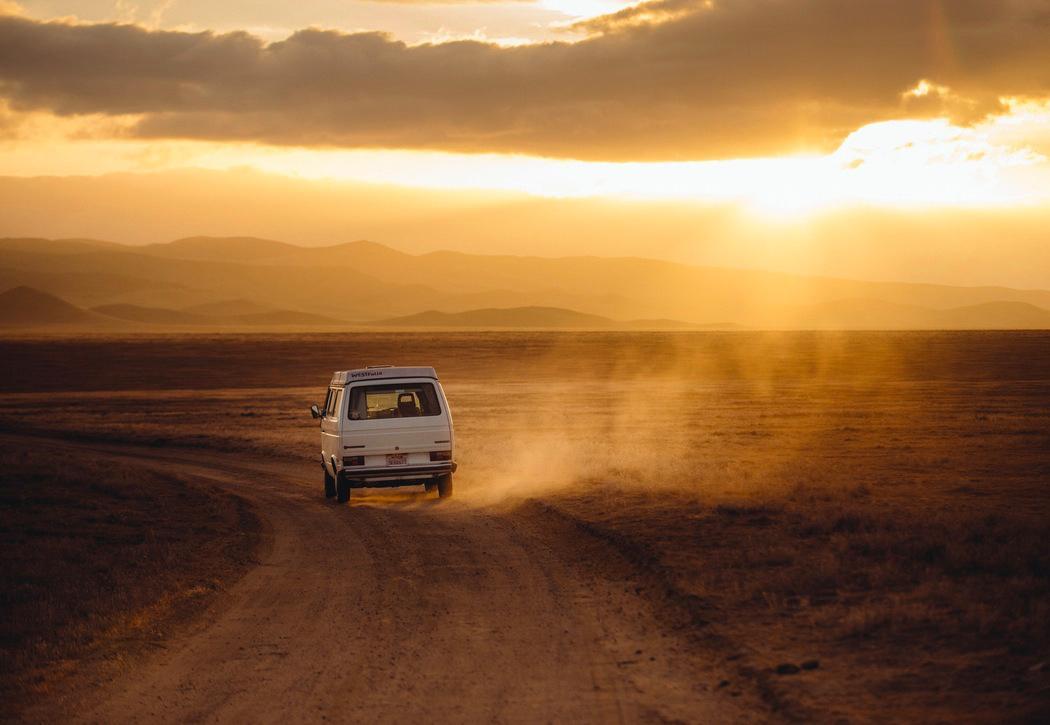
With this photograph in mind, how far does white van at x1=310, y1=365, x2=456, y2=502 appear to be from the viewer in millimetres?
19844

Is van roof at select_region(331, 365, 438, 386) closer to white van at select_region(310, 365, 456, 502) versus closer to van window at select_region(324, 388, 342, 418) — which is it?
white van at select_region(310, 365, 456, 502)

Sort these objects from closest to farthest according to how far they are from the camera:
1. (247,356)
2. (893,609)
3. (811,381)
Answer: (893,609), (811,381), (247,356)

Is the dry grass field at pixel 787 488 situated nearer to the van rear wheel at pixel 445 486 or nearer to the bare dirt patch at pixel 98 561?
the van rear wheel at pixel 445 486

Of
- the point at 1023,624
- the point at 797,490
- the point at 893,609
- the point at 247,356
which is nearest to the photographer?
the point at 1023,624

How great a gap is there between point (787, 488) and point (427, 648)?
442 inches

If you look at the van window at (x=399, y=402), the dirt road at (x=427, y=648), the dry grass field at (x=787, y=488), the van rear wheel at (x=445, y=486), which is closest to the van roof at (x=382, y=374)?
the van window at (x=399, y=402)

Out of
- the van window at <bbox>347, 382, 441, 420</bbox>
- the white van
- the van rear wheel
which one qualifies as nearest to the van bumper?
the white van

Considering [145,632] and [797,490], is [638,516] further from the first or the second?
[145,632]

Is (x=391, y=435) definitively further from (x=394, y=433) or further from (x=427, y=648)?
(x=427, y=648)

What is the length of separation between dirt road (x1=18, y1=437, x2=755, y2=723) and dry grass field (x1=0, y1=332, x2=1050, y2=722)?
0.60 meters

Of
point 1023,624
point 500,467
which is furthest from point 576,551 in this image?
point 500,467

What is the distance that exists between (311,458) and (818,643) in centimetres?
2318

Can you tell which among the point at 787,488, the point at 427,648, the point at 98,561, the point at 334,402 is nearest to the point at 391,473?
the point at 334,402

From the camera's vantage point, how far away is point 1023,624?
9211 millimetres
